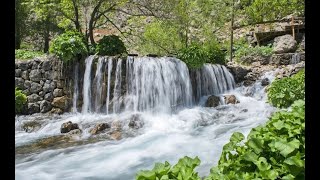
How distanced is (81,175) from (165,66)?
7.41 meters

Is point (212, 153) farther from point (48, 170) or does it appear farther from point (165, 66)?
point (165, 66)

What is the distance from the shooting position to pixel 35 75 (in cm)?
1295

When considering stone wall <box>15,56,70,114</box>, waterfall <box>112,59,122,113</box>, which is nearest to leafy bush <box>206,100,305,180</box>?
waterfall <box>112,59,122,113</box>

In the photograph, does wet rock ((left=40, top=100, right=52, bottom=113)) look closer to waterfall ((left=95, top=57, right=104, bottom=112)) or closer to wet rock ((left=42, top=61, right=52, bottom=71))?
wet rock ((left=42, top=61, right=52, bottom=71))

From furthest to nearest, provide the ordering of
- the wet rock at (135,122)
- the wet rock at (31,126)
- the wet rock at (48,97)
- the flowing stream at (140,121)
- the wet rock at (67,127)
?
the wet rock at (48,97) → the wet rock at (31,126) → the wet rock at (135,122) → the wet rock at (67,127) → the flowing stream at (140,121)

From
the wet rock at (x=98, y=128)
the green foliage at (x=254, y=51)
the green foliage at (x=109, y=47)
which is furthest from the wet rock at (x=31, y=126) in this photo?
the green foliage at (x=254, y=51)

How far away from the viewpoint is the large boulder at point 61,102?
12680 mm

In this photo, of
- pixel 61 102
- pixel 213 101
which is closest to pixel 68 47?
pixel 61 102

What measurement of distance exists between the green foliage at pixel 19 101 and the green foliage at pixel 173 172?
1055 centimetres

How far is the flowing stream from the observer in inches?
273

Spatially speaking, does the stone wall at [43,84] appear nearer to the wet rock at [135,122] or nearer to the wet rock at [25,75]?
the wet rock at [25,75]

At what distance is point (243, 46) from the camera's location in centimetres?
2255

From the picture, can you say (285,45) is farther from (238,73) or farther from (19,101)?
(19,101)
